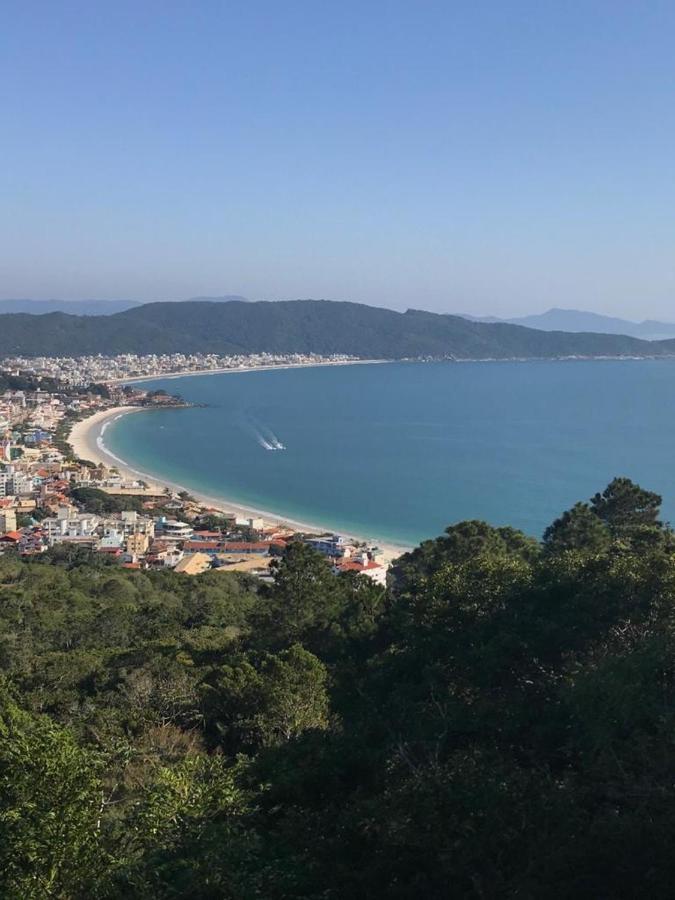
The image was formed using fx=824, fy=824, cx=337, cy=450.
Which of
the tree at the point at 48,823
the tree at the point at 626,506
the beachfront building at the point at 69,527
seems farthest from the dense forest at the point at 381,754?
the beachfront building at the point at 69,527

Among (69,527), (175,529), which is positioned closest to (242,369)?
(69,527)

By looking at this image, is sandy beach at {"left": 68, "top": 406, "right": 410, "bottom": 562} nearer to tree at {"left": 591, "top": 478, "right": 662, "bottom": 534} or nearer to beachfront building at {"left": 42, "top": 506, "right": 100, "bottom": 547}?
beachfront building at {"left": 42, "top": 506, "right": 100, "bottom": 547}

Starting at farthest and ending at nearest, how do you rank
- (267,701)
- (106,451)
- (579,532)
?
1. (106,451)
2. (579,532)
3. (267,701)

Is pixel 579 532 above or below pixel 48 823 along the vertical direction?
below

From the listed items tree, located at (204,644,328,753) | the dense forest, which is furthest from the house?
tree, located at (204,644,328,753)

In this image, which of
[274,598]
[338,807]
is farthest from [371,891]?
[274,598]

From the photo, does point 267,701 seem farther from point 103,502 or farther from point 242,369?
point 242,369
